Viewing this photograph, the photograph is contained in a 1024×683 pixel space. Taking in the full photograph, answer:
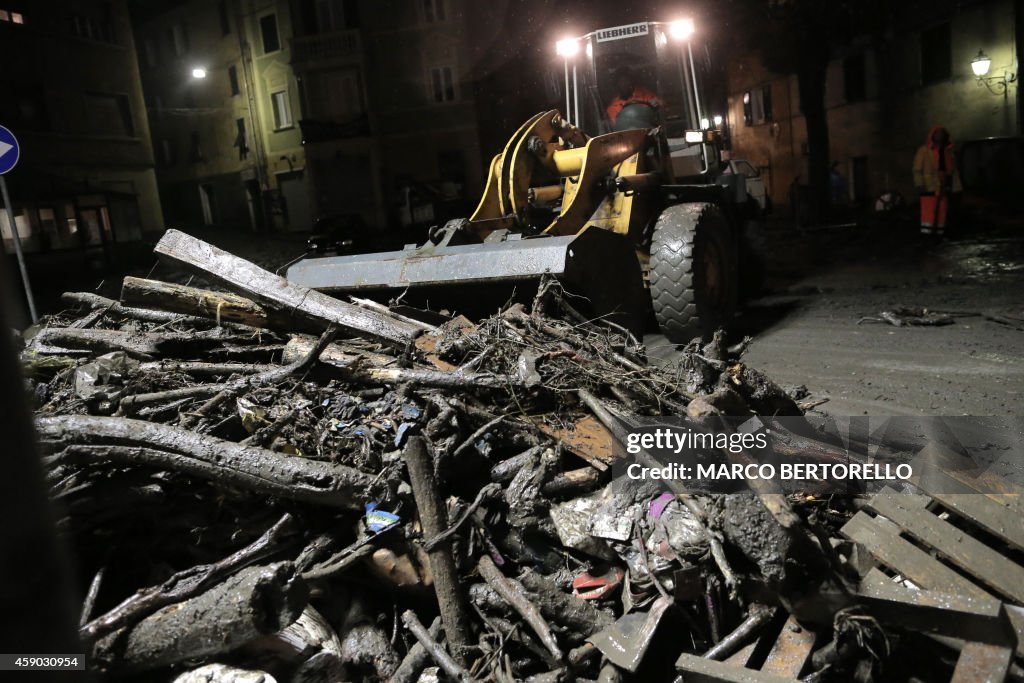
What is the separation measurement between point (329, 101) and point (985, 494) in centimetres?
2930

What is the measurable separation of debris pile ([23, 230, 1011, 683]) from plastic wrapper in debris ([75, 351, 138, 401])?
19mm

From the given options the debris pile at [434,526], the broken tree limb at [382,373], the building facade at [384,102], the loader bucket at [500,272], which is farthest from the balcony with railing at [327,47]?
the broken tree limb at [382,373]

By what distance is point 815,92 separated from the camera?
19.6 meters

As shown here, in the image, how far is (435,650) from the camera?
282 centimetres

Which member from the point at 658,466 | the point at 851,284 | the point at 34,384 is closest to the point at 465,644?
the point at 658,466

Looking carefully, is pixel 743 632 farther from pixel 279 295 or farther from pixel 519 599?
pixel 279 295

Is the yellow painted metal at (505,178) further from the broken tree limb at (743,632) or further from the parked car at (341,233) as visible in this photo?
the parked car at (341,233)

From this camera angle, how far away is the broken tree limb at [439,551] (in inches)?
115

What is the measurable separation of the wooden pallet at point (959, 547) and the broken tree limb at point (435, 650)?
1668mm

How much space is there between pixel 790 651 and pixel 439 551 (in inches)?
60.0

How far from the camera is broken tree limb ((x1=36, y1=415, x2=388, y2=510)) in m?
3.19

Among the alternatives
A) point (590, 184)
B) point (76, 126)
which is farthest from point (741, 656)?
point (76, 126)

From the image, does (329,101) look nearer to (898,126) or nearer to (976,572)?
(898,126)

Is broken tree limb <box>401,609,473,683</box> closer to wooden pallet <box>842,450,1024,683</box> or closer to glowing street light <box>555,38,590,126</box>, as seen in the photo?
wooden pallet <box>842,450,1024,683</box>
